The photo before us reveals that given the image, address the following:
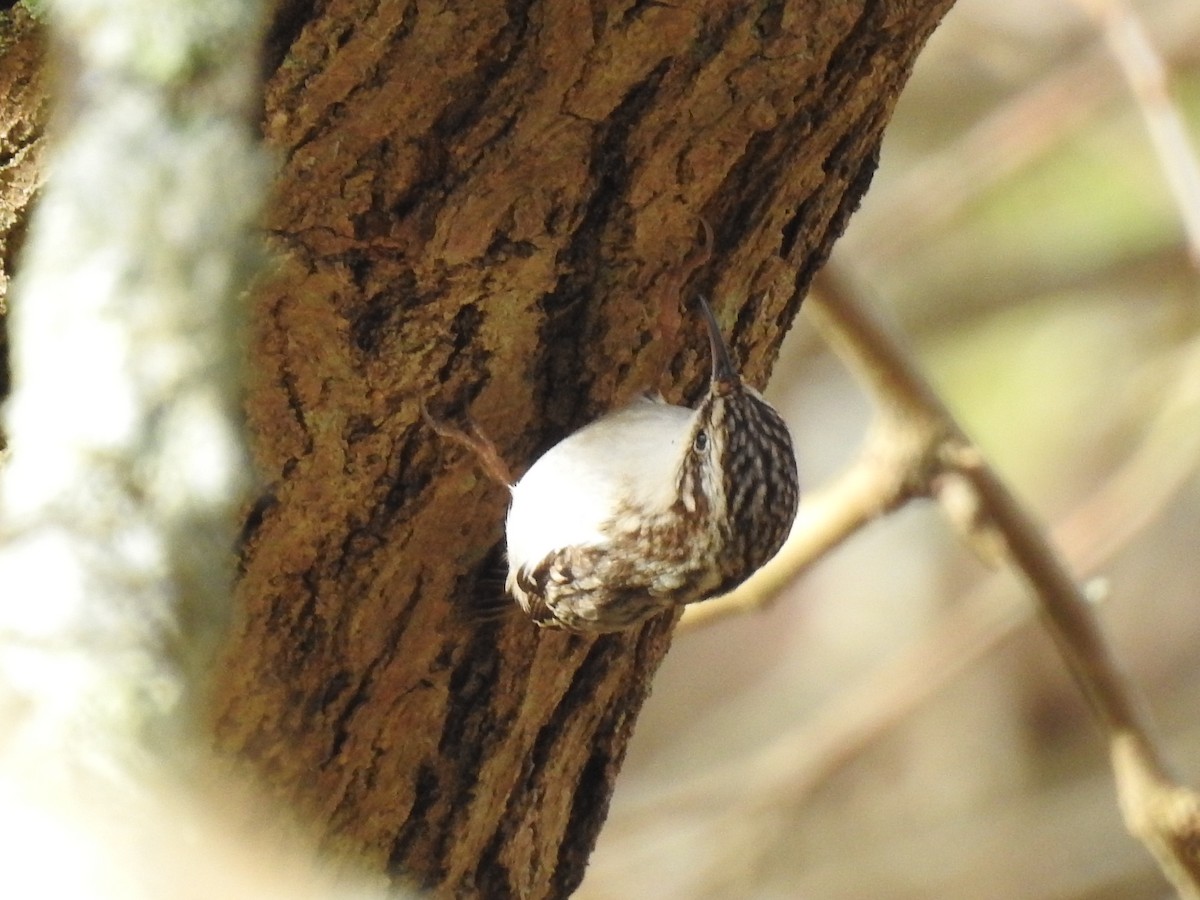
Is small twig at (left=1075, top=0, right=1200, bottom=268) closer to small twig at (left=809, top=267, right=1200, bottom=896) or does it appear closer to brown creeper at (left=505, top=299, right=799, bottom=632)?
small twig at (left=809, top=267, right=1200, bottom=896)

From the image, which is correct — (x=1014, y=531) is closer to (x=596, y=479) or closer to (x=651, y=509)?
(x=651, y=509)

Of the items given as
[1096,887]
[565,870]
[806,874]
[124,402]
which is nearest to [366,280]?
[124,402]

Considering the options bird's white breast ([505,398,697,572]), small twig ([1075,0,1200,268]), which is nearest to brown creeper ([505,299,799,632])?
bird's white breast ([505,398,697,572])

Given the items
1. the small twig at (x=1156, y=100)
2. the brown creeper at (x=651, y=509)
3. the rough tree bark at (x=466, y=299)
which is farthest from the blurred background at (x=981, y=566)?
the rough tree bark at (x=466, y=299)

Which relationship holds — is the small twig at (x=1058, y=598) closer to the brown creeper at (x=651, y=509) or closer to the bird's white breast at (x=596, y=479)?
the brown creeper at (x=651, y=509)

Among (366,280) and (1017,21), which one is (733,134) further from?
(1017,21)

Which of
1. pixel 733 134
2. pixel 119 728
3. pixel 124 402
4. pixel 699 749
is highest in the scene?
pixel 699 749
